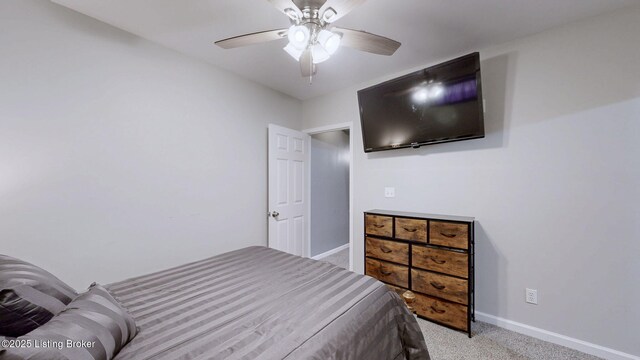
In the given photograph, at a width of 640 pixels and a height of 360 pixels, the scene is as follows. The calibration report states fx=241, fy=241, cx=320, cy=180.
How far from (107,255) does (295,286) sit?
166 centimetres

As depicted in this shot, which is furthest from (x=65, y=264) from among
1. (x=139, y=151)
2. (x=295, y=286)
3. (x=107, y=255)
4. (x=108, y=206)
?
(x=295, y=286)

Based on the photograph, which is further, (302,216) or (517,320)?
(302,216)

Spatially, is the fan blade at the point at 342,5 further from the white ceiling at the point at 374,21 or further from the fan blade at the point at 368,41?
the white ceiling at the point at 374,21

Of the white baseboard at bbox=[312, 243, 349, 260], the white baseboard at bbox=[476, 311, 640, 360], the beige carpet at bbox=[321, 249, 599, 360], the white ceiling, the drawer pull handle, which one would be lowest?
the beige carpet at bbox=[321, 249, 599, 360]

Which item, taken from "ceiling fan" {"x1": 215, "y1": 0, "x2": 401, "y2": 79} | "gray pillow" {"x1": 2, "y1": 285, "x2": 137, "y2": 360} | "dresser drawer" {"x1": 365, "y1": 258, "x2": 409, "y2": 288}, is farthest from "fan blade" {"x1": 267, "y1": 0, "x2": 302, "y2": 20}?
"dresser drawer" {"x1": 365, "y1": 258, "x2": 409, "y2": 288}

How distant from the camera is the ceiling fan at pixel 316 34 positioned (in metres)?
1.35

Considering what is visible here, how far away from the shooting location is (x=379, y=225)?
8.34 feet

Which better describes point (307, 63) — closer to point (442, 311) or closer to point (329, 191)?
point (442, 311)

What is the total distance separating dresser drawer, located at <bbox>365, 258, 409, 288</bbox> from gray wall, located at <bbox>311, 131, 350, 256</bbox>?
55.6 inches

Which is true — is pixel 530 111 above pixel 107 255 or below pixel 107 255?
above

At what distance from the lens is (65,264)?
1770 millimetres

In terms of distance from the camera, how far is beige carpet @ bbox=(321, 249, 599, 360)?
1813 millimetres

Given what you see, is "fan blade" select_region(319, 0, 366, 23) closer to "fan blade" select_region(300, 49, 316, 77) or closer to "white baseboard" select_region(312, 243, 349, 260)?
"fan blade" select_region(300, 49, 316, 77)

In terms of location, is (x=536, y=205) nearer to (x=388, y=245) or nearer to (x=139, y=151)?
(x=388, y=245)
